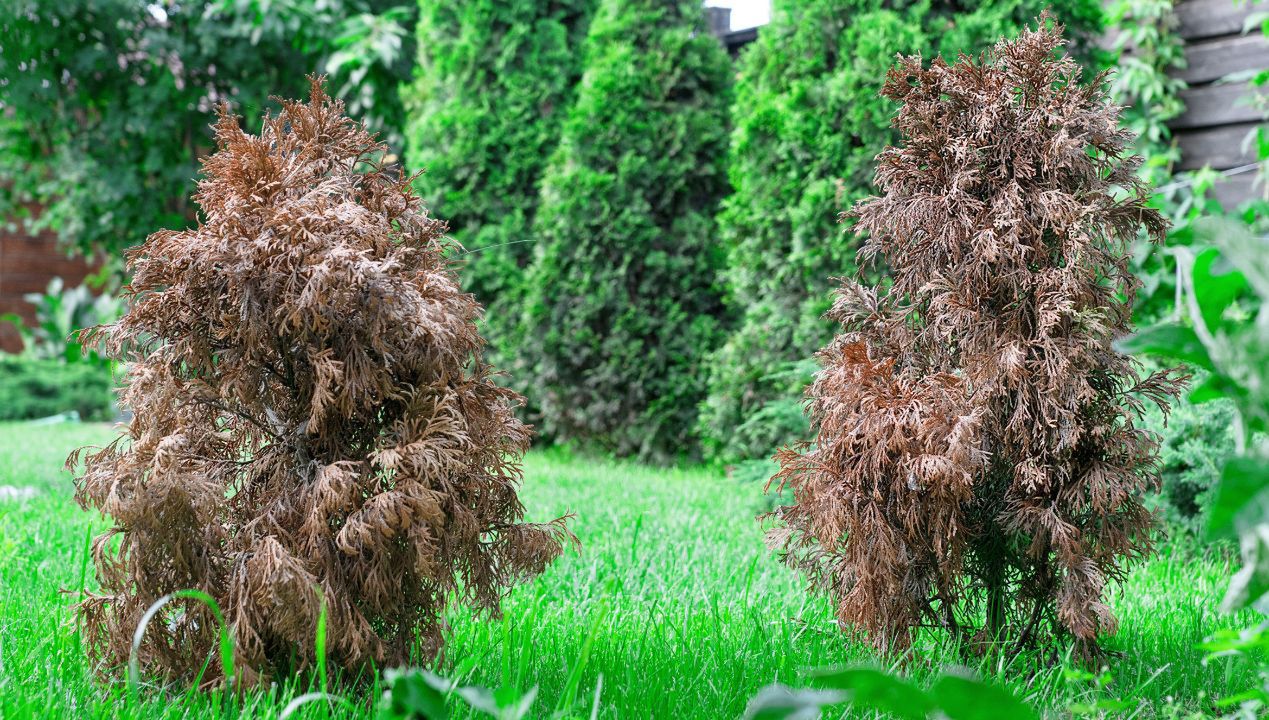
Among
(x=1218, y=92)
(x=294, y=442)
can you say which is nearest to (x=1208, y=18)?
(x=1218, y=92)

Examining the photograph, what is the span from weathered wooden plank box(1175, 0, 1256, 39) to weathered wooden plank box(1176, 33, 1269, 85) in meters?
0.06

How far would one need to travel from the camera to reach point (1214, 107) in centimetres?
601

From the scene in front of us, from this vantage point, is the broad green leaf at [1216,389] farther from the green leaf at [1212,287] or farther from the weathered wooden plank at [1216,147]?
the weathered wooden plank at [1216,147]

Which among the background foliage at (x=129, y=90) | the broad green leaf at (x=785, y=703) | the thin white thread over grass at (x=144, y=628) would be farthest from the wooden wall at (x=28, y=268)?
the broad green leaf at (x=785, y=703)

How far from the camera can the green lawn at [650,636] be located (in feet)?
6.09

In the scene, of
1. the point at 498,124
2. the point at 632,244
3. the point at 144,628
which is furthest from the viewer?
the point at 498,124

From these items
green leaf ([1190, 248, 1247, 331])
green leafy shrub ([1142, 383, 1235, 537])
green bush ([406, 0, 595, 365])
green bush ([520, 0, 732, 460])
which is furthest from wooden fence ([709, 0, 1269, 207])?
green leaf ([1190, 248, 1247, 331])

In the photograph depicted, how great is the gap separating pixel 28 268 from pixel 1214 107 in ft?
50.1

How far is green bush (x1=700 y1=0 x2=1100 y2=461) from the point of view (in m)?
5.48

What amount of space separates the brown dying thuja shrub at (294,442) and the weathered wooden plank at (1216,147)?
560 cm

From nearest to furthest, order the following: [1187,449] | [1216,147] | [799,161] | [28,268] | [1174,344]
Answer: [1174,344], [1187,449], [799,161], [1216,147], [28,268]

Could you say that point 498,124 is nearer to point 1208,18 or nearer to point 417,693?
point 1208,18

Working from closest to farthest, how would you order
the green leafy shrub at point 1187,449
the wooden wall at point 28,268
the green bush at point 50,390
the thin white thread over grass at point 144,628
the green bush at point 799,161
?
the thin white thread over grass at point 144,628
the green leafy shrub at point 1187,449
the green bush at point 799,161
the green bush at point 50,390
the wooden wall at point 28,268

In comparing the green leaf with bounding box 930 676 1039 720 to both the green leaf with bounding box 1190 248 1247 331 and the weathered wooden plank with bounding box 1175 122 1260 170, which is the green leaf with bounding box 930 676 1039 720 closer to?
the green leaf with bounding box 1190 248 1247 331
